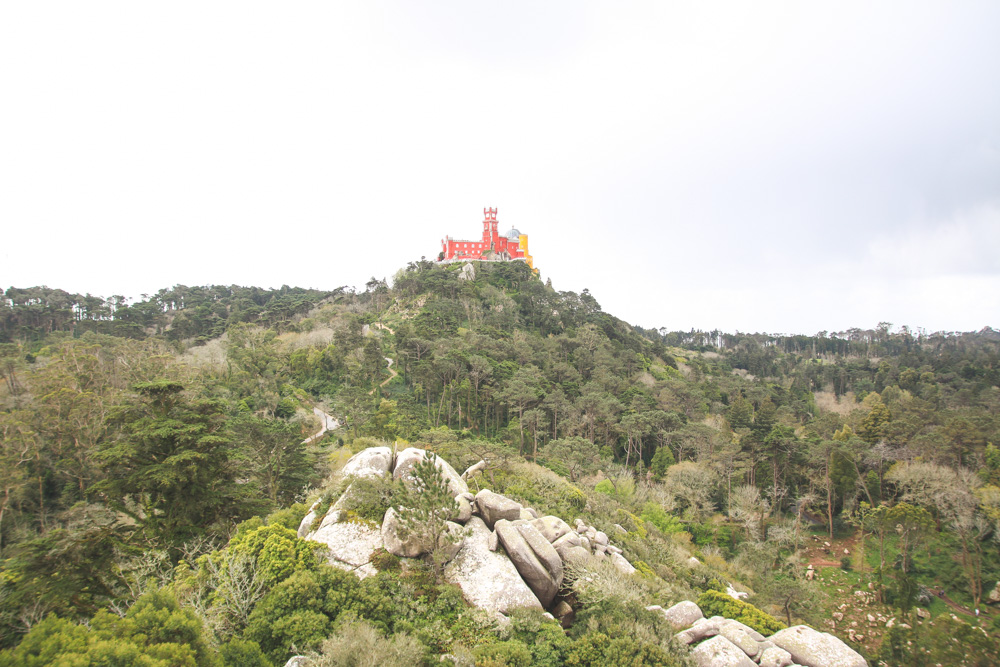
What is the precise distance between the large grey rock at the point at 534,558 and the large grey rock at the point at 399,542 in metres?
2.96

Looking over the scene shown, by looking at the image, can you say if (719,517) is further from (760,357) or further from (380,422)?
(760,357)

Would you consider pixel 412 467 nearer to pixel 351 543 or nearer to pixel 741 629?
pixel 351 543

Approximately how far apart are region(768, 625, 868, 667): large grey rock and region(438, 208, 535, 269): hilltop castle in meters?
80.3

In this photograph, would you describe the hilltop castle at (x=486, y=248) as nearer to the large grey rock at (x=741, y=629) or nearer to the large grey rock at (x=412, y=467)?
the large grey rock at (x=412, y=467)

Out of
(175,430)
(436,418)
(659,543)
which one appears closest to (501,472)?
(659,543)

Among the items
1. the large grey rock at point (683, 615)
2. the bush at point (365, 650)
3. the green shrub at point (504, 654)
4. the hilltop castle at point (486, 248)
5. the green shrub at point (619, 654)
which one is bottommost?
the large grey rock at point (683, 615)

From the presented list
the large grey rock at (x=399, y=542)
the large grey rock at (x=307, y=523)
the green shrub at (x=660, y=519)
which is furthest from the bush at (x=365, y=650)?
the green shrub at (x=660, y=519)

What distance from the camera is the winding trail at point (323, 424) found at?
132 feet

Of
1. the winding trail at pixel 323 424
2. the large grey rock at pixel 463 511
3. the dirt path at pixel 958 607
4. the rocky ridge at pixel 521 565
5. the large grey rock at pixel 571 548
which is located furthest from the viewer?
the winding trail at pixel 323 424

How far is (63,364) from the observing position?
108ft

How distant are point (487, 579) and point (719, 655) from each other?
717 centimetres

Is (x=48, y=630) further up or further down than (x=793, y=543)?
further up

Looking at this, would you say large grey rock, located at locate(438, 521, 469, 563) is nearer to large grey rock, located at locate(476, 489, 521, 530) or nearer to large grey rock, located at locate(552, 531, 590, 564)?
large grey rock, located at locate(476, 489, 521, 530)

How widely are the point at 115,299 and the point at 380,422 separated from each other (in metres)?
87.5
